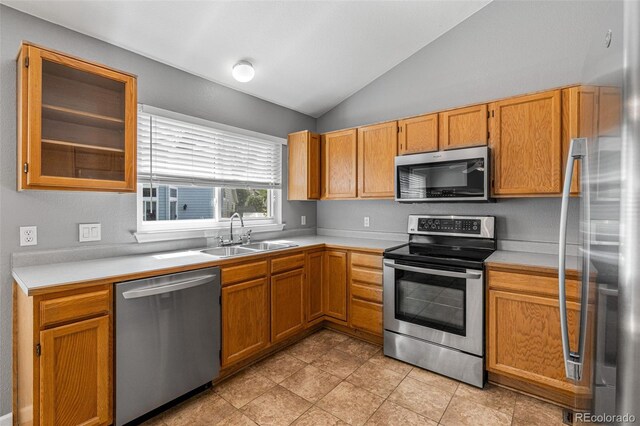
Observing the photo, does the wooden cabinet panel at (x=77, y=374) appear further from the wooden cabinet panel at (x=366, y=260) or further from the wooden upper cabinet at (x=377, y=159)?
the wooden upper cabinet at (x=377, y=159)

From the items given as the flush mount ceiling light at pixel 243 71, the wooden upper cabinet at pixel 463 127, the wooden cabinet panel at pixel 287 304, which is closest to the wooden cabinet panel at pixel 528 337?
the wooden upper cabinet at pixel 463 127

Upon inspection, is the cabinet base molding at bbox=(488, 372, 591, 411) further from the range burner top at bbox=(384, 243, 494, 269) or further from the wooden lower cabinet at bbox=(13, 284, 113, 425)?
the wooden lower cabinet at bbox=(13, 284, 113, 425)

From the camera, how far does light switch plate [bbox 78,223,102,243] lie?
6.89 ft

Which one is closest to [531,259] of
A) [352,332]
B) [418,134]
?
[418,134]

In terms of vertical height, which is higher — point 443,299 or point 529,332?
point 443,299

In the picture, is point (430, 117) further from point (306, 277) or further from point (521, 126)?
point (306, 277)

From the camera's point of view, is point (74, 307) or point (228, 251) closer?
point (74, 307)

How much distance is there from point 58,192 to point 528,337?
3.30 meters

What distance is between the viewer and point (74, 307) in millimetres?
1564

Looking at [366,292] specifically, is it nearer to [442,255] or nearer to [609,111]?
[442,255]

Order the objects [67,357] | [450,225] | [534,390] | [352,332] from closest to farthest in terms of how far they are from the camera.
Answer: [67,357]
[534,390]
[450,225]
[352,332]

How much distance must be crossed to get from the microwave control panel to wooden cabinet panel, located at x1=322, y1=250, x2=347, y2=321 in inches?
→ 33.4

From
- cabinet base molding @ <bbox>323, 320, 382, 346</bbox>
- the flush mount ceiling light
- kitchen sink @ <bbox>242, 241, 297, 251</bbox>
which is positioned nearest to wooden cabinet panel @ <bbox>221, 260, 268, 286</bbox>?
kitchen sink @ <bbox>242, 241, 297, 251</bbox>

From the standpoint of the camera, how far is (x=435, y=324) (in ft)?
7.96
